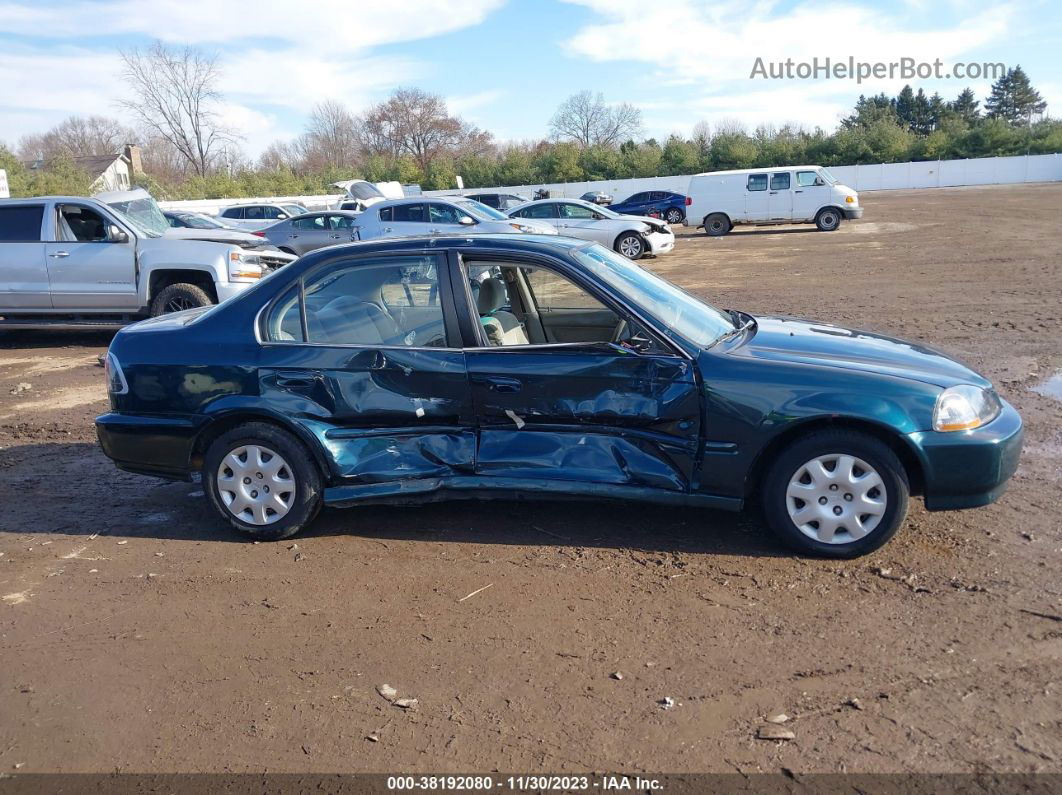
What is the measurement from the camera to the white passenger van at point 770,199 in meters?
26.9

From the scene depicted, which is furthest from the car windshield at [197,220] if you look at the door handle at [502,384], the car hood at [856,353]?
the car hood at [856,353]

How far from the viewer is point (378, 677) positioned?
11.3 feet

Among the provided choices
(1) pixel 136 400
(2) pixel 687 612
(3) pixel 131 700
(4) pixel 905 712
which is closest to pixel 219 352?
(1) pixel 136 400

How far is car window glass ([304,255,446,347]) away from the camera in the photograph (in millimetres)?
4738

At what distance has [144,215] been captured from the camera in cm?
1162

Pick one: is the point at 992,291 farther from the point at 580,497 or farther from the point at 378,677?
the point at 378,677

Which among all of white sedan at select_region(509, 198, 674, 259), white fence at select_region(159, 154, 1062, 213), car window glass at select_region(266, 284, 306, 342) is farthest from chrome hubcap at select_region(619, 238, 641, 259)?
white fence at select_region(159, 154, 1062, 213)

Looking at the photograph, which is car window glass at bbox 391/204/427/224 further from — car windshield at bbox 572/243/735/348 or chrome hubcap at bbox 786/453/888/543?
chrome hubcap at bbox 786/453/888/543

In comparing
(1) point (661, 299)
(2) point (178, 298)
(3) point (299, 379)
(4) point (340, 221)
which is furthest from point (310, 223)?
(1) point (661, 299)

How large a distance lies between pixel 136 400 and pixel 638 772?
365 centimetres

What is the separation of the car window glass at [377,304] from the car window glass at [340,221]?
17.8 m

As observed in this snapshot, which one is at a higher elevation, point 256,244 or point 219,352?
point 256,244

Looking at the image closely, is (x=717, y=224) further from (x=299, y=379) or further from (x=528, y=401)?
(x=299, y=379)

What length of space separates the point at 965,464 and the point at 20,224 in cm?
1147
